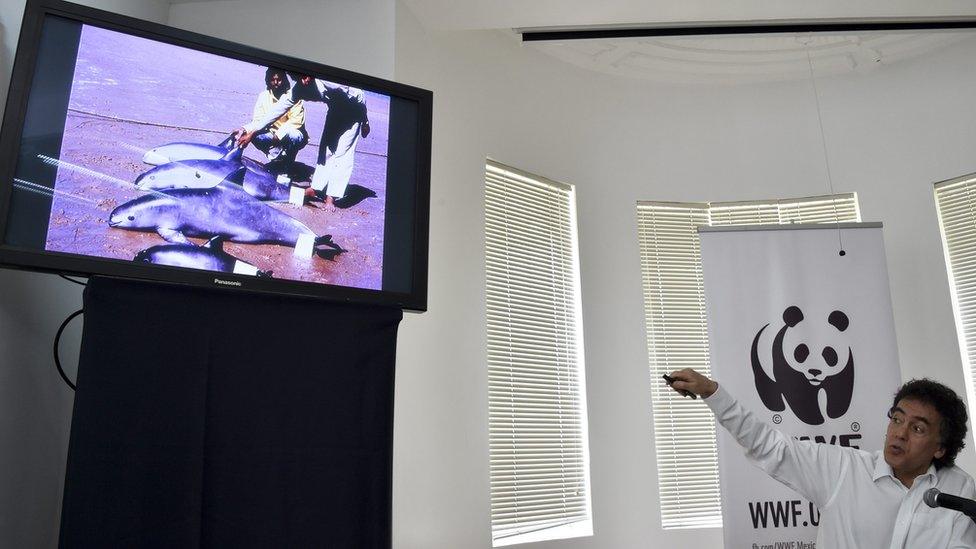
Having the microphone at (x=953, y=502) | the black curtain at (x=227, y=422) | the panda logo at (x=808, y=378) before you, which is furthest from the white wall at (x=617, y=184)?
the microphone at (x=953, y=502)

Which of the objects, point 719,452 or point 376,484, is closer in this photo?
point 376,484

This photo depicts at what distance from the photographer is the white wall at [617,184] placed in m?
3.54

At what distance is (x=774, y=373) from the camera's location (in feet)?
12.1

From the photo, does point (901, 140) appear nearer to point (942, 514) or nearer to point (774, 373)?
point (774, 373)

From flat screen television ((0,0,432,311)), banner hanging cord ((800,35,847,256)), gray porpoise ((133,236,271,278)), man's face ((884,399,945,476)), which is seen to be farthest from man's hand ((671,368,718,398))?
banner hanging cord ((800,35,847,256))

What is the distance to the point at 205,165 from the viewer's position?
2348 mm

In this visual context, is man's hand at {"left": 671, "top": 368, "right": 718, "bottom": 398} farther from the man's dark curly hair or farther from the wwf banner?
the wwf banner

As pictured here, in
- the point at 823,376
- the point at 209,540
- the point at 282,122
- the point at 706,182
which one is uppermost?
the point at 706,182

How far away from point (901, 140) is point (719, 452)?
2.47 m

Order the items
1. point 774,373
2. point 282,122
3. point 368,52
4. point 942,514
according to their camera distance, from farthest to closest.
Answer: point 774,373
point 368,52
point 282,122
point 942,514

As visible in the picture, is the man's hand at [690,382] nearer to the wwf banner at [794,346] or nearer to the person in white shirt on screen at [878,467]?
the person in white shirt on screen at [878,467]

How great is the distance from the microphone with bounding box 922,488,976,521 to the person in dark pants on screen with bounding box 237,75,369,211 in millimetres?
1901

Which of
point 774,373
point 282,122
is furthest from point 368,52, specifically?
point 774,373

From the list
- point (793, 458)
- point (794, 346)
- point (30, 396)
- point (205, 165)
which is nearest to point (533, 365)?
point (794, 346)
